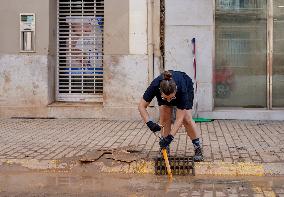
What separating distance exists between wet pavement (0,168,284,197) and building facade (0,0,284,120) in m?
4.91

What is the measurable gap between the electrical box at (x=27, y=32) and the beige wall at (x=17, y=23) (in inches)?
3.6

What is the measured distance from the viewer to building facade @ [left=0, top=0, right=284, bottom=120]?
444 inches

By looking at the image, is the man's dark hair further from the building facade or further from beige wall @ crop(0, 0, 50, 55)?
beige wall @ crop(0, 0, 50, 55)

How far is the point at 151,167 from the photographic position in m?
6.64

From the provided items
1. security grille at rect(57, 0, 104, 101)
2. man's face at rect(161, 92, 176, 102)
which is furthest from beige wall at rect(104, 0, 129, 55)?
man's face at rect(161, 92, 176, 102)

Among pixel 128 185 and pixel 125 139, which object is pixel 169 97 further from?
pixel 125 139

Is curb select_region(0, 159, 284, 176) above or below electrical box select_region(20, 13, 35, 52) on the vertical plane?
below

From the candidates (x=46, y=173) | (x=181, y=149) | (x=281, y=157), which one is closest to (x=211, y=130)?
(x=181, y=149)

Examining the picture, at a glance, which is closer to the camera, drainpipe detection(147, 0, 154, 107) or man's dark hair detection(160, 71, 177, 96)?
man's dark hair detection(160, 71, 177, 96)

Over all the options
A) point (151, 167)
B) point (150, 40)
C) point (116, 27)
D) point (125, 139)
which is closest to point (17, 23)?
point (116, 27)

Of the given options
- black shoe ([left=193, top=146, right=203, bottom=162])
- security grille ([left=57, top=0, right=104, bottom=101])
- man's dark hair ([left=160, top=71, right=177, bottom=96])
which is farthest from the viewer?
security grille ([left=57, top=0, right=104, bottom=101])

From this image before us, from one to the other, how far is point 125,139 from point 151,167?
203 centimetres

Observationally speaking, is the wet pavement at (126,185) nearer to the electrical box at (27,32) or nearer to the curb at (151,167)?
the curb at (151,167)

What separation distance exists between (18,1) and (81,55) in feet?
6.33
